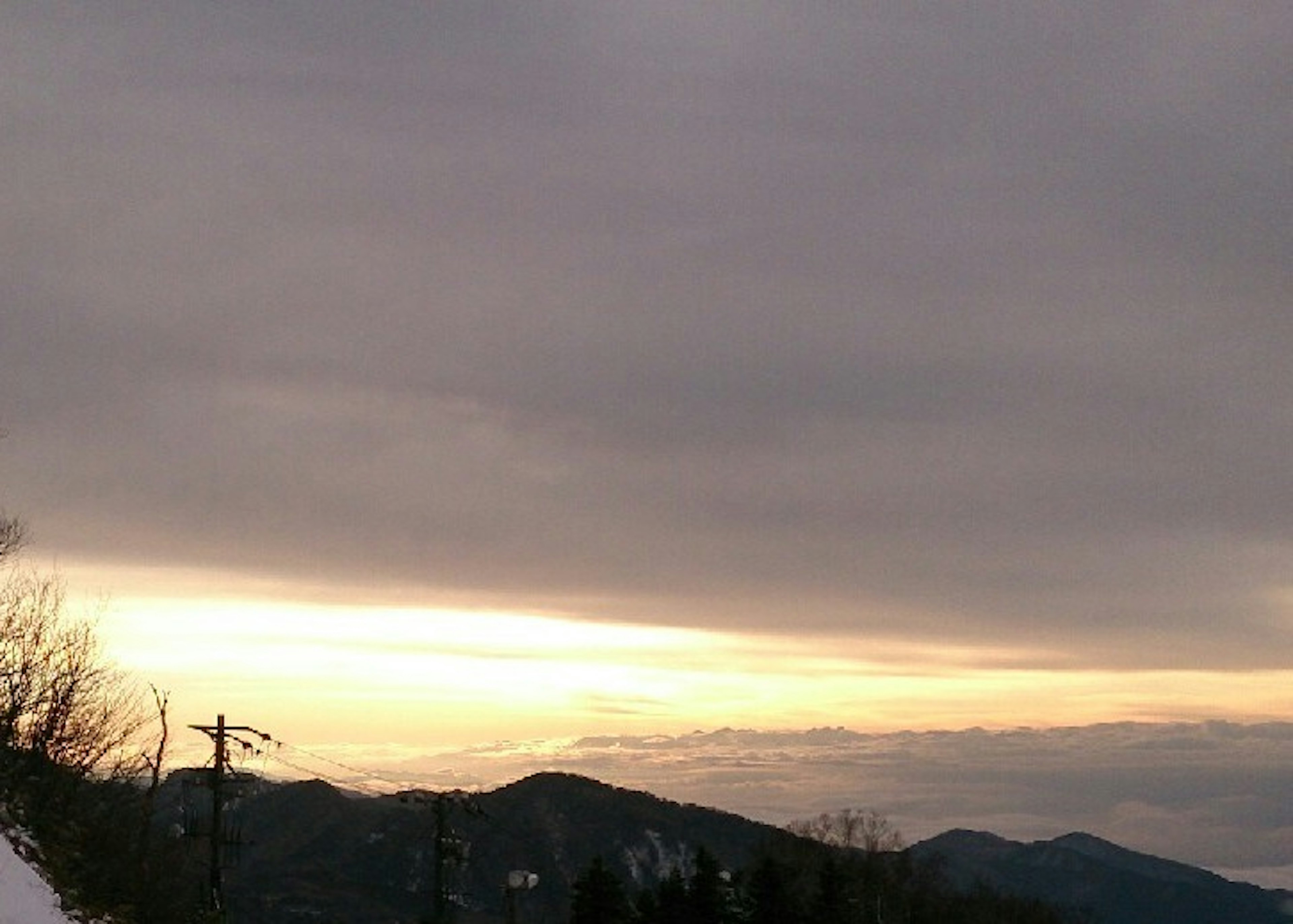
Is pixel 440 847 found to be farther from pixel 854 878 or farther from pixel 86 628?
pixel 854 878

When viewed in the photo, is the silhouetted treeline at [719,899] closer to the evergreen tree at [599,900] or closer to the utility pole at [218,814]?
the evergreen tree at [599,900]

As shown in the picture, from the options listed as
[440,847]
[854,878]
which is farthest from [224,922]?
[854,878]

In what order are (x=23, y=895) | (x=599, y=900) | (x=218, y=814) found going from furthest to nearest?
(x=599, y=900) → (x=218, y=814) → (x=23, y=895)

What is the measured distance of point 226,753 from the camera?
6569 centimetres

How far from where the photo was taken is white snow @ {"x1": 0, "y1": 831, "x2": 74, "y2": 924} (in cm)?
3400

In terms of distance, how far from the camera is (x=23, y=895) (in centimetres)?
3597

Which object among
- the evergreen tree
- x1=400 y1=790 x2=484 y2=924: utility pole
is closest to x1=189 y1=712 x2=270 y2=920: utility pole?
x1=400 y1=790 x2=484 y2=924: utility pole

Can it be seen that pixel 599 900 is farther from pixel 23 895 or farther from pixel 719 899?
pixel 23 895

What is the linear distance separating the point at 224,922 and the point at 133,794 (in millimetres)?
5594

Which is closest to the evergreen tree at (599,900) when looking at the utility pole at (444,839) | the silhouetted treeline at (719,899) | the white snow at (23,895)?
the silhouetted treeline at (719,899)

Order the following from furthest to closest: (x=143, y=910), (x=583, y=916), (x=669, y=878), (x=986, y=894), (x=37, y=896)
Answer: (x=986, y=894) < (x=669, y=878) < (x=583, y=916) < (x=143, y=910) < (x=37, y=896)

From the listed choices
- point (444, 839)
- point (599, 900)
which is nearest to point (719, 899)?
point (599, 900)

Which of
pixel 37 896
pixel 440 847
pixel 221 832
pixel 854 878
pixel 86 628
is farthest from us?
pixel 854 878

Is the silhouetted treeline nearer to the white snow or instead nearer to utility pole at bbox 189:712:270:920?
utility pole at bbox 189:712:270:920
